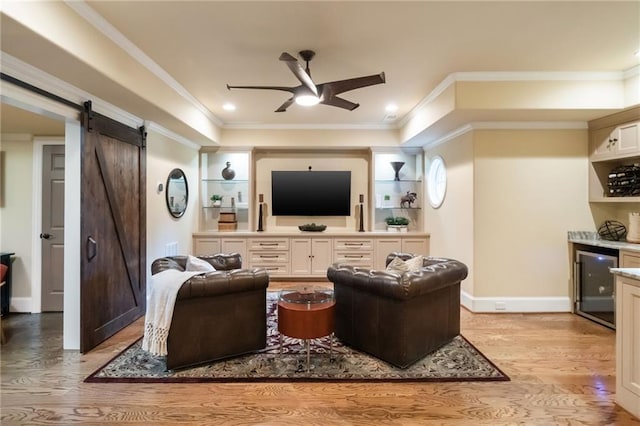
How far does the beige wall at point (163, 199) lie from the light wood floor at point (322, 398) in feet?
5.65

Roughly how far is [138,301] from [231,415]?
8.31ft

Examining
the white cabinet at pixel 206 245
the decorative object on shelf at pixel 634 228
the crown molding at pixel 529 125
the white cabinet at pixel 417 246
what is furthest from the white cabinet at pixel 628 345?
the white cabinet at pixel 206 245

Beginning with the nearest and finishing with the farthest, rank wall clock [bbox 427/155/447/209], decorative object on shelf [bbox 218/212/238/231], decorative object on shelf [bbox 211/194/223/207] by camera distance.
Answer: wall clock [bbox 427/155/447/209], decorative object on shelf [bbox 218/212/238/231], decorative object on shelf [bbox 211/194/223/207]

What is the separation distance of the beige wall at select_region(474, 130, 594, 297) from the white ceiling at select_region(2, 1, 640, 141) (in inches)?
39.1

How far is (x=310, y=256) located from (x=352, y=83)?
11.7 feet

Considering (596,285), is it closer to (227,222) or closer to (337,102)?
(337,102)

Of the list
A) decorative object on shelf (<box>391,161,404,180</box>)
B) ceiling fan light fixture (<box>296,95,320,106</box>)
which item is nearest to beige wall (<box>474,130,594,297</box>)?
decorative object on shelf (<box>391,161,404,180</box>)

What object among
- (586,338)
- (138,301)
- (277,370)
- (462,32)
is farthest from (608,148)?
(138,301)

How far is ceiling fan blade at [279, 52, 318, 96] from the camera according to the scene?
2.51m

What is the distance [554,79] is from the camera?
3.68 metres

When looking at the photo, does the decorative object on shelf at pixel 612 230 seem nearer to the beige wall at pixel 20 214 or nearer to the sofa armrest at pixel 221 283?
the sofa armrest at pixel 221 283

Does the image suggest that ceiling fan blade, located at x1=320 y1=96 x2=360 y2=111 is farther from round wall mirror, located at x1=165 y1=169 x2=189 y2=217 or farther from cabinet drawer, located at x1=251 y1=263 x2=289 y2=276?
cabinet drawer, located at x1=251 y1=263 x2=289 y2=276

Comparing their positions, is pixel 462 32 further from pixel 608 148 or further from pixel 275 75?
pixel 608 148

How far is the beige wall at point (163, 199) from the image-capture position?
438 cm
